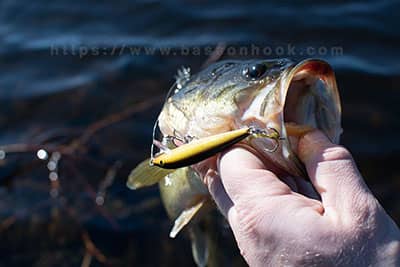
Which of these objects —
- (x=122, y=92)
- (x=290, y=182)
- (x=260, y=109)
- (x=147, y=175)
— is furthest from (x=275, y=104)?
(x=122, y=92)

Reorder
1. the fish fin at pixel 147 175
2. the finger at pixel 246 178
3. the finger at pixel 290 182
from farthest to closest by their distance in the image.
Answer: the fish fin at pixel 147 175 < the finger at pixel 290 182 < the finger at pixel 246 178

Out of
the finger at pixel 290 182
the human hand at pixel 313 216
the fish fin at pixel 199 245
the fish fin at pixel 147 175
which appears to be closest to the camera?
the human hand at pixel 313 216

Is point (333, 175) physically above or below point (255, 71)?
below

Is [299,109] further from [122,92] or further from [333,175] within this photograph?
[122,92]

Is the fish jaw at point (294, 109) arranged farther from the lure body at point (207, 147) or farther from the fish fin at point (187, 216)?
the fish fin at point (187, 216)

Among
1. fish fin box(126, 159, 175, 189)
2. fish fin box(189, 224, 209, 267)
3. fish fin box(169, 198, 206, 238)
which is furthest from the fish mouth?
fish fin box(189, 224, 209, 267)

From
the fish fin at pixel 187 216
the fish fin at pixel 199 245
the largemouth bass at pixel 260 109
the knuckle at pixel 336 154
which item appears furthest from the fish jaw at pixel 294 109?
the fish fin at pixel 199 245

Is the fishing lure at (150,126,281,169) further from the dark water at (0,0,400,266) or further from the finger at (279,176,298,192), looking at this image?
the dark water at (0,0,400,266)
